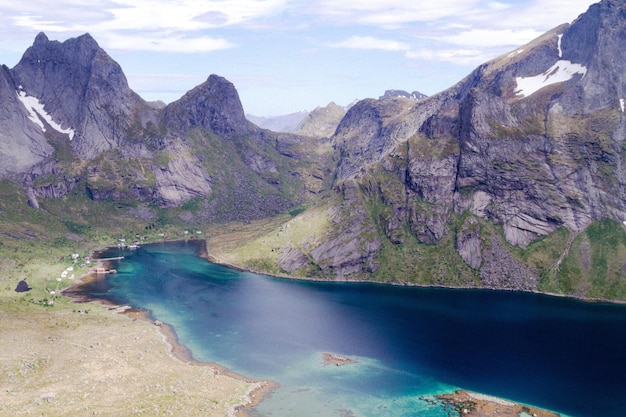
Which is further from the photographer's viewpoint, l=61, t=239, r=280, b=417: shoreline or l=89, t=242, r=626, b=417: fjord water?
l=89, t=242, r=626, b=417: fjord water

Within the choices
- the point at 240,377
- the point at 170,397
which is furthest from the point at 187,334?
the point at 170,397

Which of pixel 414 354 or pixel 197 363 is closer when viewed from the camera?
pixel 197 363

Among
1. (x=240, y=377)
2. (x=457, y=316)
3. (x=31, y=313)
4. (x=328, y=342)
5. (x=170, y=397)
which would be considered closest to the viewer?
(x=170, y=397)

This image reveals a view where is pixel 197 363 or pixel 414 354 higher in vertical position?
pixel 414 354

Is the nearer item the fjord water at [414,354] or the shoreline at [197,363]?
the shoreline at [197,363]

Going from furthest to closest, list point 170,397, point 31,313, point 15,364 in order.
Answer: point 31,313
point 15,364
point 170,397

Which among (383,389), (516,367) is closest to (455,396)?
(383,389)

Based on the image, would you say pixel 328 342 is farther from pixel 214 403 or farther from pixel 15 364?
pixel 15 364

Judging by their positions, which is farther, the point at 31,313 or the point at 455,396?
the point at 31,313
